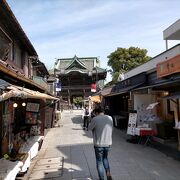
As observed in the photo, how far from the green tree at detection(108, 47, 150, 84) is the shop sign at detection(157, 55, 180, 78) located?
113 feet

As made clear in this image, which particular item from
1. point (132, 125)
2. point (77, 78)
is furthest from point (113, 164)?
point (77, 78)

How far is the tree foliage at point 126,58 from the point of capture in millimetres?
48119

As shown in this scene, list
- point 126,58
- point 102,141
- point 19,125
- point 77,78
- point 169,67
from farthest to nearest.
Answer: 1. point 77,78
2. point 126,58
3. point 19,125
4. point 169,67
5. point 102,141

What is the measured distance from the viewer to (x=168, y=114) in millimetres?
15453

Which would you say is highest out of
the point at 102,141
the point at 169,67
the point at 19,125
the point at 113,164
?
the point at 169,67

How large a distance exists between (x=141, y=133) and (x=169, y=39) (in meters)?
8.86

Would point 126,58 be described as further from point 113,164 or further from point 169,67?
point 113,164

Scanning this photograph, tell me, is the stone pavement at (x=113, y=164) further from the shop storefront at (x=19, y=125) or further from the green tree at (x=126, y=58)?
the green tree at (x=126, y=58)

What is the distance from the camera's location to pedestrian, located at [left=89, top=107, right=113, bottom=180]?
23.8 ft

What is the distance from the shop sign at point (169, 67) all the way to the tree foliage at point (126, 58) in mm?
34595

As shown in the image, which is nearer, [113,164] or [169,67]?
[113,164]

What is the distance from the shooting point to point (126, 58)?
48.5 metres

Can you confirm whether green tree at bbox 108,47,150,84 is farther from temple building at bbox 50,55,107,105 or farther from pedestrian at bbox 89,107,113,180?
pedestrian at bbox 89,107,113,180

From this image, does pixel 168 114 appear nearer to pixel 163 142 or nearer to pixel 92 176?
pixel 163 142
